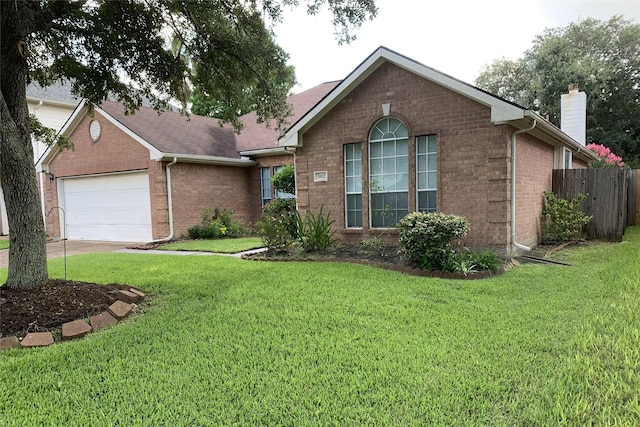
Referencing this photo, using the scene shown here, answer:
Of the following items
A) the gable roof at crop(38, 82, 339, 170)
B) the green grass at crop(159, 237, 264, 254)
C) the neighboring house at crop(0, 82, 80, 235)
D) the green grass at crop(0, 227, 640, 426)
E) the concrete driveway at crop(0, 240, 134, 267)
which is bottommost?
the concrete driveway at crop(0, 240, 134, 267)

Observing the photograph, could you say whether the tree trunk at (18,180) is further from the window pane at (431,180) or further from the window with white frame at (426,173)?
the window pane at (431,180)

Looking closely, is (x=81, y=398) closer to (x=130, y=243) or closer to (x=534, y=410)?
(x=534, y=410)

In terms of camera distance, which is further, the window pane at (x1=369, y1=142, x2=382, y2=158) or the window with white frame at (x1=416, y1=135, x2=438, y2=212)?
the window pane at (x1=369, y1=142, x2=382, y2=158)

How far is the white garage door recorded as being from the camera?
14023 mm

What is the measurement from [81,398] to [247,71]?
22.7ft

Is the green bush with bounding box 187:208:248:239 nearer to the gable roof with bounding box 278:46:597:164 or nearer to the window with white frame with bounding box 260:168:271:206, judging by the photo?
the window with white frame with bounding box 260:168:271:206

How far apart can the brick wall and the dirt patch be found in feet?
19.7

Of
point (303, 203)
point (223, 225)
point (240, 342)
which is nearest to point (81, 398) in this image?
point (240, 342)

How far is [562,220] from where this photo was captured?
34.3ft

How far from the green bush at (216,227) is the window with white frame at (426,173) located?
307 inches

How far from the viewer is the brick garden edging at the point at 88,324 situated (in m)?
4.11

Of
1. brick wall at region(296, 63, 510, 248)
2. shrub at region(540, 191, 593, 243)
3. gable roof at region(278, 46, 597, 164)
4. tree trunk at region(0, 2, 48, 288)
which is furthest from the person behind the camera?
shrub at region(540, 191, 593, 243)

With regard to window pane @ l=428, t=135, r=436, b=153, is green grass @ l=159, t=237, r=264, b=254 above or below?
below

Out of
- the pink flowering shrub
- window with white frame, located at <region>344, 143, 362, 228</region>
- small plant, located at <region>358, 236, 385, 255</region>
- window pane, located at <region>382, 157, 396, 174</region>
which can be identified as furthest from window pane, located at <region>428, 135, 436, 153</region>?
the pink flowering shrub
